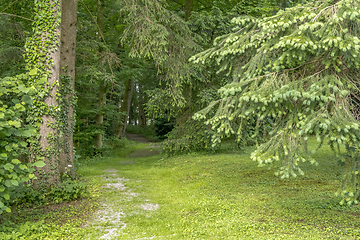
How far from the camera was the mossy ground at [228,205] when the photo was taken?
469cm

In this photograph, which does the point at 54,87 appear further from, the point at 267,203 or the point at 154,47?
→ the point at 267,203

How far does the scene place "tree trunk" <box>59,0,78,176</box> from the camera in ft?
22.5

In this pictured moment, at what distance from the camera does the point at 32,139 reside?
596 cm

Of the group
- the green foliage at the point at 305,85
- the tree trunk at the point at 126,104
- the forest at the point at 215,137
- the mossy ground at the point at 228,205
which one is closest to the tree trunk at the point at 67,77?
the forest at the point at 215,137

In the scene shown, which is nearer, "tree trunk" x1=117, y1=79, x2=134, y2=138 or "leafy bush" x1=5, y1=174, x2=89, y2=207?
"leafy bush" x1=5, y1=174, x2=89, y2=207

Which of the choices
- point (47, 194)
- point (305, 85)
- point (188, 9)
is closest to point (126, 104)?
point (188, 9)

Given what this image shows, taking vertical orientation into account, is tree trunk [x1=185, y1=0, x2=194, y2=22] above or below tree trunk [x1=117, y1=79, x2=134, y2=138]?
above

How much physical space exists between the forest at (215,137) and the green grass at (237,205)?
4 centimetres

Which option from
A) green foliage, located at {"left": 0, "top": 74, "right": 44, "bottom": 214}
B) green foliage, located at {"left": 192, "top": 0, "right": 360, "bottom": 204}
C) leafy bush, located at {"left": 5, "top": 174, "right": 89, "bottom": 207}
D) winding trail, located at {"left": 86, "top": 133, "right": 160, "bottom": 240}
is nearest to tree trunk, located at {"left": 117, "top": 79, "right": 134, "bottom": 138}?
winding trail, located at {"left": 86, "top": 133, "right": 160, "bottom": 240}

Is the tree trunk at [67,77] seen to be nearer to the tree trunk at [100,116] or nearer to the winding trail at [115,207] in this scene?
the winding trail at [115,207]

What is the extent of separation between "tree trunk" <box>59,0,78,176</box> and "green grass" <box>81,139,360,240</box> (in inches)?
63.0

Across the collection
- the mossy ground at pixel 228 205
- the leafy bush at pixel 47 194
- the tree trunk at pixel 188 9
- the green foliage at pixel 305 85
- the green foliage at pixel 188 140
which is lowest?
the mossy ground at pixel 228 205

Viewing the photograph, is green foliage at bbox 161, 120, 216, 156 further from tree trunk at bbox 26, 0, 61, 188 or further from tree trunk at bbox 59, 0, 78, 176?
tree trunk at bbox 26, 0, 61, 188

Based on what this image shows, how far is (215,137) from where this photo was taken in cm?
519
